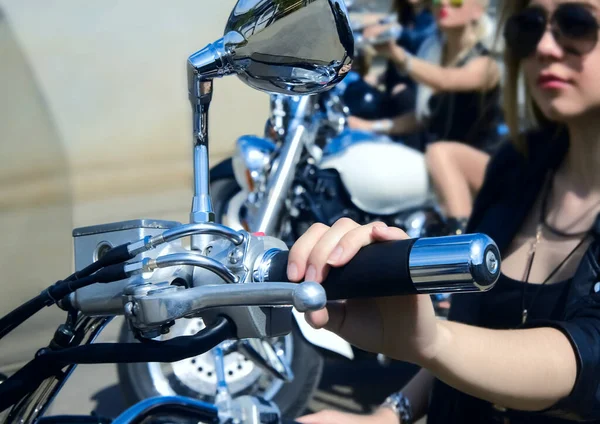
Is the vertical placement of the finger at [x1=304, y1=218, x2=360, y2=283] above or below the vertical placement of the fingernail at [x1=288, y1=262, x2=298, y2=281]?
above

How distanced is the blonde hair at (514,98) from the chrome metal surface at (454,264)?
893mm

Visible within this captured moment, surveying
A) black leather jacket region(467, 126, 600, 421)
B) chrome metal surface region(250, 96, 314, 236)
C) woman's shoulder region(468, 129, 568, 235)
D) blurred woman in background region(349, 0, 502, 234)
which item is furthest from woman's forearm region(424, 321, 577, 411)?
blurred woman in background region(349, 0, 502, 234)

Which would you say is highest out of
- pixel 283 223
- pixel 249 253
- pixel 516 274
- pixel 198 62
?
pixel 198 62

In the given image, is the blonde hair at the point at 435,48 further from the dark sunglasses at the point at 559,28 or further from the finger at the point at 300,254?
the finger at the point at 300,254

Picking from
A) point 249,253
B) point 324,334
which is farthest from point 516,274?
point 324,334

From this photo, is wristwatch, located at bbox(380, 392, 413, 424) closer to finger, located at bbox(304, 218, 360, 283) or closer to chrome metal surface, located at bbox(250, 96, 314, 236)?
finger, located at bbox(304, 218, 360, 283)

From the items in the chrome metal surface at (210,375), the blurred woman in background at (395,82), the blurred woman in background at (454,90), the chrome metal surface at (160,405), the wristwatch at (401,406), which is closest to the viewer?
the chrome metal surface at (160,405)

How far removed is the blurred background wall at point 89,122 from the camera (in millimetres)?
725

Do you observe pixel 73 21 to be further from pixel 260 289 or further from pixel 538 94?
pixel 260 289

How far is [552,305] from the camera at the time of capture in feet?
3.83

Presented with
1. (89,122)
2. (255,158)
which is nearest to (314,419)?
(255,158)

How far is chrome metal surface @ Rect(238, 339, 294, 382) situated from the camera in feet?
6.66

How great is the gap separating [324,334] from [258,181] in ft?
1.55

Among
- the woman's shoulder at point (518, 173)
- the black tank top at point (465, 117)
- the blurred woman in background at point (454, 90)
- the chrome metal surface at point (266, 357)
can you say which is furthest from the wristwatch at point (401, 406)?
the black tank top at point (465, 117)
